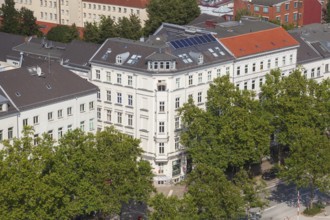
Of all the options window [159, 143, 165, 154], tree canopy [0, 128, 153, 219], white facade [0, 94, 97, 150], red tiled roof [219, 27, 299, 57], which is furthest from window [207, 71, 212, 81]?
tree canopy [0, 128, 153, 219]

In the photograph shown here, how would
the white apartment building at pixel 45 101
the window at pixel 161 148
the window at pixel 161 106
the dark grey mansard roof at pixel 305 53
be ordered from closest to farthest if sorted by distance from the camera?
the white apartment building at pixel 45 101 → the window at pixel 161 106 → the window at pixel 161 148 → the dark grey mansard roof at pixel 305 53

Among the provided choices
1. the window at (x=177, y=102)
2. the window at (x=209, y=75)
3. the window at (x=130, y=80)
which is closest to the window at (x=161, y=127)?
the window at (x=177, y=102)

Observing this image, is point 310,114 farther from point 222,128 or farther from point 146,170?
point 146,170

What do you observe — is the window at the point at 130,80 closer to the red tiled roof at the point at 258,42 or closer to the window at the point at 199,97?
the window at the point at 199,97

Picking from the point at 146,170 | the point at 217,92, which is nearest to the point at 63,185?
the point at 146,170

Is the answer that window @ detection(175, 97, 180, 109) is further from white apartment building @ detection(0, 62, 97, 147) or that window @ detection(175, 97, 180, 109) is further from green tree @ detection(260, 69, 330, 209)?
green tree @ detection(260, 69, 330, 209)
